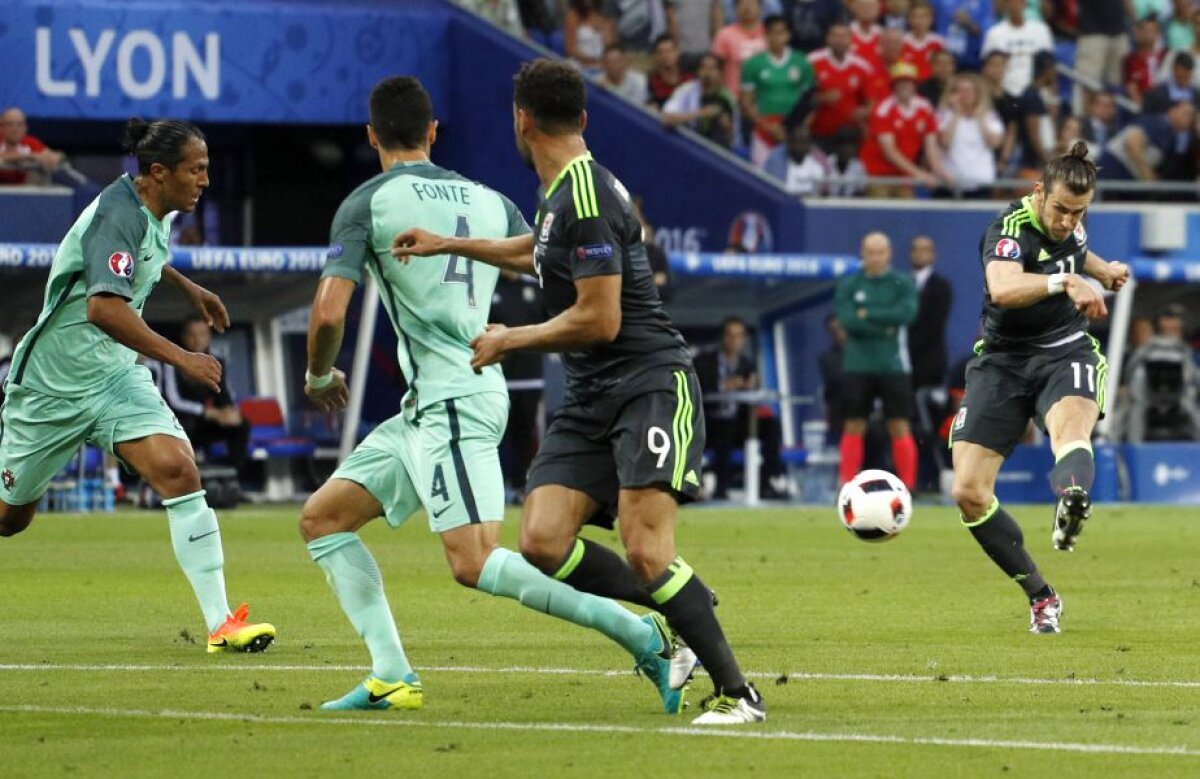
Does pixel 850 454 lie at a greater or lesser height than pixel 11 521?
lesser

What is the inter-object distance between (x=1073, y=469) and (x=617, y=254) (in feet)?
14.2

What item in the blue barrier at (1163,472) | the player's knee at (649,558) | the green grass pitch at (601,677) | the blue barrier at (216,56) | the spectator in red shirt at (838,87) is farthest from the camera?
the spectator in red shirt at (838,87)

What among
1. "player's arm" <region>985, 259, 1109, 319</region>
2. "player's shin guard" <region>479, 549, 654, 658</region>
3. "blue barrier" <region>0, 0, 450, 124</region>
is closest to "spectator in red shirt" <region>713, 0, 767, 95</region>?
"blue barrier" <region>0, 0, 450, 124</region>

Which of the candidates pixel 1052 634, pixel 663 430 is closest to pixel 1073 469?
pixel 1052 634

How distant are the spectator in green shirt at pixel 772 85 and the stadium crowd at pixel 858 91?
14mm

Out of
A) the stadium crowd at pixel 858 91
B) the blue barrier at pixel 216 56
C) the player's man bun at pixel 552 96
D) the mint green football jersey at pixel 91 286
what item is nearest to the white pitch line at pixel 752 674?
the mint green football jersey at pixel 91 286

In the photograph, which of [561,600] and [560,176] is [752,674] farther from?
[560,176]

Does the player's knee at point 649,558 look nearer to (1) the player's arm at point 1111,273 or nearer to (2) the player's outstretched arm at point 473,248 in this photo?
(2) the player's outstretched arm at point 473,248

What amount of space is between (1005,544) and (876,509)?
680mm

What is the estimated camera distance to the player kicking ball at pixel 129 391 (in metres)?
10.3

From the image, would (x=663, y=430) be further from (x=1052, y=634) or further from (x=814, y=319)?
(x=814, y=319)

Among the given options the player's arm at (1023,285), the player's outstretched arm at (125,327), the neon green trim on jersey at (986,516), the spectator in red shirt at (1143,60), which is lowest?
the neon green trim on jersey at (986,516)

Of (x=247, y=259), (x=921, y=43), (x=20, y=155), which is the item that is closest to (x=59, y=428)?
(x=247, y=259)

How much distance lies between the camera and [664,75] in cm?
2452
